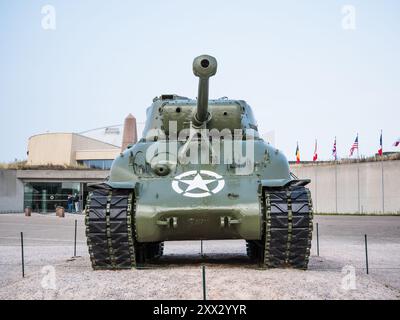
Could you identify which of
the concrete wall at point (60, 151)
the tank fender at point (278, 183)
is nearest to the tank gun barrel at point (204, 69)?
the tank fender at point (278, 183)

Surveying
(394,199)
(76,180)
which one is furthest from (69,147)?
(394,199)

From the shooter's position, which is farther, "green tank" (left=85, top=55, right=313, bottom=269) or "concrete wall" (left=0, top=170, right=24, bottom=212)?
"concrete wall" (left=0, top=170, right=24, bottom=212)

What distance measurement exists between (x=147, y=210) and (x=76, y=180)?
41.7 metres

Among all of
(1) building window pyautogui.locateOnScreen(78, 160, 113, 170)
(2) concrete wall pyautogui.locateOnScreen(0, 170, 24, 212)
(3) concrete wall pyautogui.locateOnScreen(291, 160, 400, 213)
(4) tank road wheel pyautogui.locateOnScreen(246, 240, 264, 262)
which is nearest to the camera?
(4) tank road wheel pyautogui.locateOnScreen(246, 240, 264, 262)

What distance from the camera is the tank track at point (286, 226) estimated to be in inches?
356

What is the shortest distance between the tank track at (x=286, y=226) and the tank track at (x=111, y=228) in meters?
2.10

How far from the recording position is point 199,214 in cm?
909

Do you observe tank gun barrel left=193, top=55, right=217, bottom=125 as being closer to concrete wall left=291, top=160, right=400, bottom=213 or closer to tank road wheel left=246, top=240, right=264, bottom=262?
tank road wheel left=246, top=240, right=264, bottom=262

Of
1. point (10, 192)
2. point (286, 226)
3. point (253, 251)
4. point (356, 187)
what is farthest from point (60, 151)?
point (286, 226)

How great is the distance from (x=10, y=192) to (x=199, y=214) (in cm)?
4168

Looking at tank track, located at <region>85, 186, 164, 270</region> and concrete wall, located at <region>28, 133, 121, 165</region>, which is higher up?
concrete wall, located at <region>28, 133, 121, 165</region>

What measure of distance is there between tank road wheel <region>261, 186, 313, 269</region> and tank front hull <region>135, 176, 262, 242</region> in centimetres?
20

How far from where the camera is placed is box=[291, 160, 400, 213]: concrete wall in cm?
3491

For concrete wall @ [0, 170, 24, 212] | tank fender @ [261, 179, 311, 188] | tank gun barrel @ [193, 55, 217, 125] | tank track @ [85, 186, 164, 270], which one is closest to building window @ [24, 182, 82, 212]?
concrete wall @ [0, 170, 24, 212]
